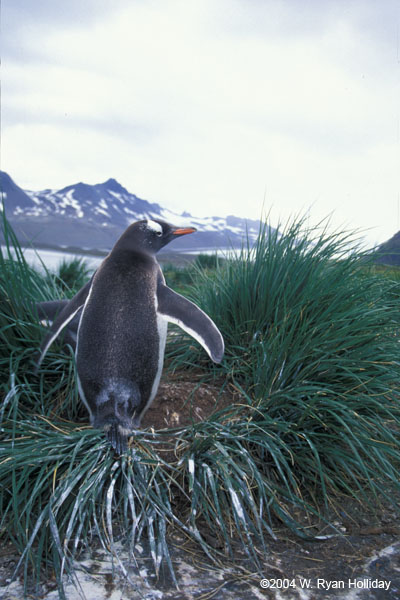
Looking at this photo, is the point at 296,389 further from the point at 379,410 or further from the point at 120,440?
the point at 120,440

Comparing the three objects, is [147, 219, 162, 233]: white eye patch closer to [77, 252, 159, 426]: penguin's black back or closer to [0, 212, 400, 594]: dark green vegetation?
[77, 252, 159, 426]: penguin's black back

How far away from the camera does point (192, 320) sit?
2305mm

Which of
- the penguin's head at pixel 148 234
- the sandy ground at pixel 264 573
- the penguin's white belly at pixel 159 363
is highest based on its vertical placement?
the penguin's head at pixel 148 234

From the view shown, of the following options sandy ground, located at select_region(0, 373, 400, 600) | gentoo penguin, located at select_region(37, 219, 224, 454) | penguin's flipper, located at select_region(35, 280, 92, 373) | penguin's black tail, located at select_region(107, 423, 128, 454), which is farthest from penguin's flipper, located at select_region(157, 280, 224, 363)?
sandy ground, located at select_region(0, 373, 400, 600)

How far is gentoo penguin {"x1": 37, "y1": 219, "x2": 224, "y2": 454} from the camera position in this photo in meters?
2.18

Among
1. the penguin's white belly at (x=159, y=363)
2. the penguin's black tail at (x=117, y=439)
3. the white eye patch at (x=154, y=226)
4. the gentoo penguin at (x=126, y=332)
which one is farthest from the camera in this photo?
the white eye patch at (x=154, y=226)

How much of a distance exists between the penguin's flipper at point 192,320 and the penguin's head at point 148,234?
0.73 feet

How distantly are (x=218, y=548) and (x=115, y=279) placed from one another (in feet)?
4.10

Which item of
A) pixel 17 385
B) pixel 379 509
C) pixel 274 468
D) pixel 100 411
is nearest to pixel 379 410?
pixel 379 509

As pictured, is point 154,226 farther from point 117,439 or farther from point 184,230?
point 117,439

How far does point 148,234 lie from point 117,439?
3.31ft

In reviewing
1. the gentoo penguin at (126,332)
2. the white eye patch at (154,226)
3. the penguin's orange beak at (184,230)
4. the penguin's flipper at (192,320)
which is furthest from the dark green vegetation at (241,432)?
the white eye patch at (154,226)

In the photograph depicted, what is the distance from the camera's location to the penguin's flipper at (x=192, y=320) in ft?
7.36

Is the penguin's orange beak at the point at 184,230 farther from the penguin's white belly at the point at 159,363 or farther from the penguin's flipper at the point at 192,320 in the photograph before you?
the penguin's white belly at the point at 159,363
